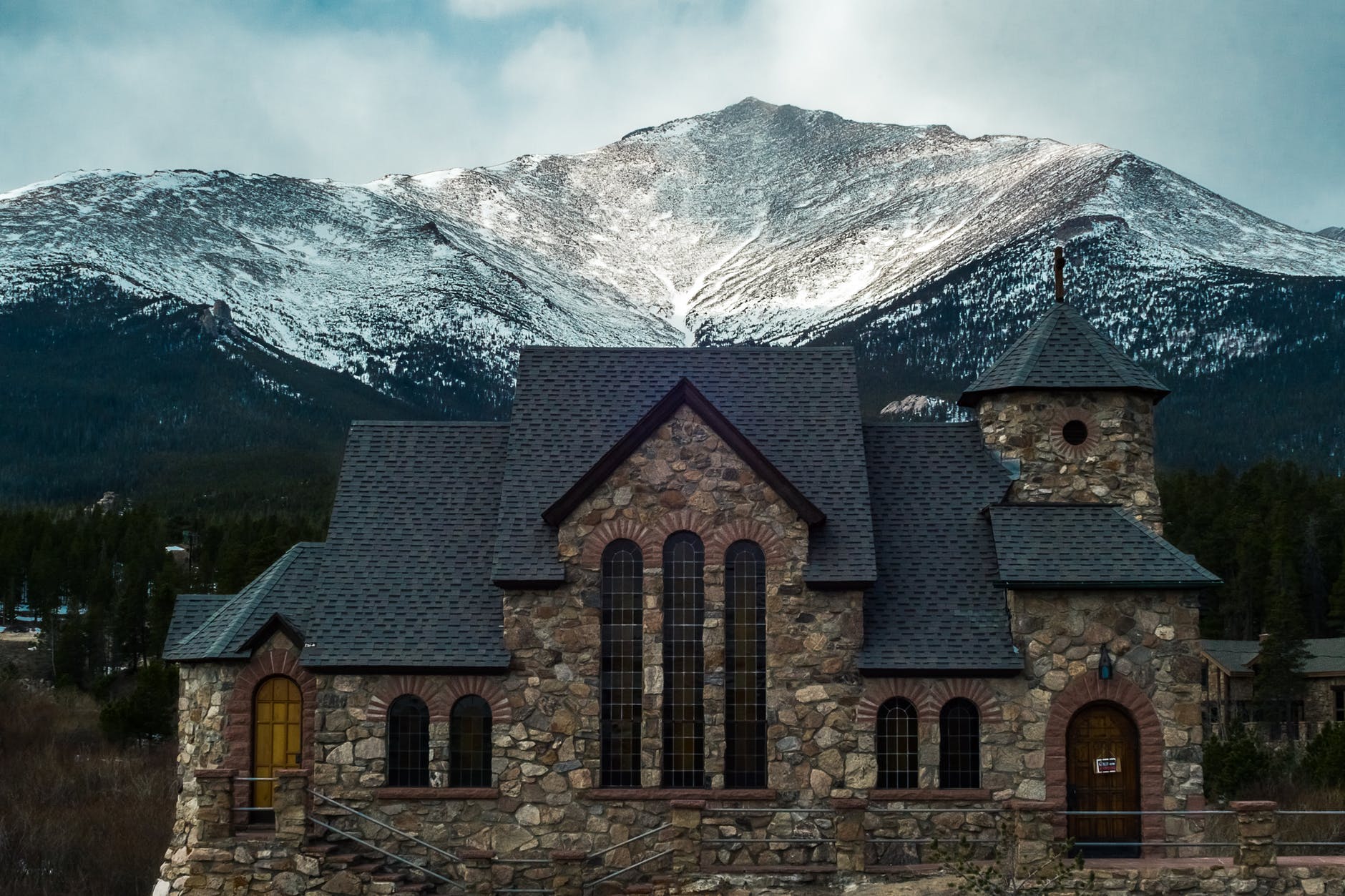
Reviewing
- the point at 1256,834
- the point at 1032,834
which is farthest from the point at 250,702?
the point at 1256,834

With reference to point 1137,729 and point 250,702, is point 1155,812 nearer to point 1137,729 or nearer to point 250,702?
point 1137,729

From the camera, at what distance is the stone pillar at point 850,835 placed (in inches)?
915

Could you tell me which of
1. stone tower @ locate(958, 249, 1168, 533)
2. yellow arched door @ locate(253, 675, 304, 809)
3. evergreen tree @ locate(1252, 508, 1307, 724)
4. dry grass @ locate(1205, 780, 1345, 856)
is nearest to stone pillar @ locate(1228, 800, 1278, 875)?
dry grass @ locate(1205, 780, 1345, 856)

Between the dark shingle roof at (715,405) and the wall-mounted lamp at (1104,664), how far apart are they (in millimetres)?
4195

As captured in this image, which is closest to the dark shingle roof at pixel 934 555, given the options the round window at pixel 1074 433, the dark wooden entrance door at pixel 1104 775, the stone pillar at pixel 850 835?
the round window at pixel 1074 433

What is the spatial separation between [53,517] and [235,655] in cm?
11532

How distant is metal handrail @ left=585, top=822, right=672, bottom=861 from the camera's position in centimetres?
2625

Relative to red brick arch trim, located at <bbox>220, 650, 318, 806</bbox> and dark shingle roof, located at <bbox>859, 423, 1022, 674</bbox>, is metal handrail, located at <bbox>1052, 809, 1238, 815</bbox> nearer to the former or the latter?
dark shingle roof, located at <bbox>859, 423, 1022, 674</bbox>

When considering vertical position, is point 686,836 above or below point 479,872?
above

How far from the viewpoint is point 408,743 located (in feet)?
90.4

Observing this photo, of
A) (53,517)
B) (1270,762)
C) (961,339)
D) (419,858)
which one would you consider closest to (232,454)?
(53,517)

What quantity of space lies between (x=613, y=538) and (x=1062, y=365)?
9.69m

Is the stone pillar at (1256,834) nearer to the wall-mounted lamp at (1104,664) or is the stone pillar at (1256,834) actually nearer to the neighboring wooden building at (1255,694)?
the wall-mounted lamp at (1104,664)

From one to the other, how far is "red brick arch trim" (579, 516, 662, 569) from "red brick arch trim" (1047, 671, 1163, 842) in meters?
7.55
